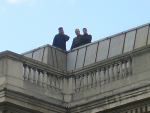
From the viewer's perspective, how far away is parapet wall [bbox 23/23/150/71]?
3034 cm

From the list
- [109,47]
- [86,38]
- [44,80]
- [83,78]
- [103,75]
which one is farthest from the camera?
[86,38]

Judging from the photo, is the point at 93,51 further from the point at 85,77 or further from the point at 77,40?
the point at 77,40

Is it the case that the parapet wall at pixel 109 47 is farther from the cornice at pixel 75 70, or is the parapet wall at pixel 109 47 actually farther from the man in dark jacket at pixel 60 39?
the man in dark jacket at pixel 60 39

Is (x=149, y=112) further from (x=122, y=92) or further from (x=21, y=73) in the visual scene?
(x=21, y=73)

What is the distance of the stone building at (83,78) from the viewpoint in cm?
2802

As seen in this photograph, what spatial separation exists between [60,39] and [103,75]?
543cm

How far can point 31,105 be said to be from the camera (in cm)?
2869

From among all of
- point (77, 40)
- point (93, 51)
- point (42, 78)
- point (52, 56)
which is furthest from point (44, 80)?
point (77, 40)

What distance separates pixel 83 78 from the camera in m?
31.1

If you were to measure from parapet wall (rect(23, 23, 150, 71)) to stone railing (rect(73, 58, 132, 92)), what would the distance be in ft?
3.51

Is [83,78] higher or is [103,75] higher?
[83,78]

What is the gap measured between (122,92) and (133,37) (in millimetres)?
3506

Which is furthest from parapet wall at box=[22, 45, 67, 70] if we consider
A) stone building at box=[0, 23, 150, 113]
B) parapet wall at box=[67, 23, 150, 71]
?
parapet wall at box=[67, 23, 150, 71]

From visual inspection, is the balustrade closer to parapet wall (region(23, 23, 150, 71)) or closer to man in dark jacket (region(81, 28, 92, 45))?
parapet wall (region(23, 23, 150, 71))
